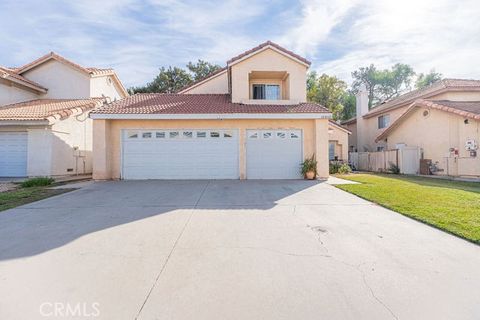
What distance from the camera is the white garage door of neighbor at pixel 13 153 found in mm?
13422

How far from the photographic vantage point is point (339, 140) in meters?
22.5

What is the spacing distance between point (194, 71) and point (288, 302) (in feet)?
107

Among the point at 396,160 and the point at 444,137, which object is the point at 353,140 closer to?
the point at 396,160

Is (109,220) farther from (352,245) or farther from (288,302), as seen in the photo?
(352,245)

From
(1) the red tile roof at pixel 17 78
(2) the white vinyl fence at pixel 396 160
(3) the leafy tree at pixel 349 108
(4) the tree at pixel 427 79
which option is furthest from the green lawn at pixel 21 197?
(4) the tree at pixel 427 79

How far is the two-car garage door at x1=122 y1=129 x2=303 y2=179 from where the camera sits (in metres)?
12.9

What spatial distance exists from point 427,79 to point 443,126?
110ft

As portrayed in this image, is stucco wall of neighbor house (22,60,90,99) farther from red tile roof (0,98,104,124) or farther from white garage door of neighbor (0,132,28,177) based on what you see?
white garage door of neighbor (0,132,28,177)

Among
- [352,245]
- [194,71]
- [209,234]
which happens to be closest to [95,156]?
[209,234]

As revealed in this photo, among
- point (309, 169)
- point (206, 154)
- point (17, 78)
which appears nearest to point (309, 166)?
point (309, 169)

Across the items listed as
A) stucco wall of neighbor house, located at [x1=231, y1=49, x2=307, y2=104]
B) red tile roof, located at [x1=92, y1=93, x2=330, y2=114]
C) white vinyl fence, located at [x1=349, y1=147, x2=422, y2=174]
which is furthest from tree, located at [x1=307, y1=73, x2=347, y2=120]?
red tile roof, located at [x1=92, y1=93, x2=330, y2=114]

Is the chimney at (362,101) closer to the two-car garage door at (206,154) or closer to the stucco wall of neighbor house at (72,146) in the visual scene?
the two-car garage door at (206,154)

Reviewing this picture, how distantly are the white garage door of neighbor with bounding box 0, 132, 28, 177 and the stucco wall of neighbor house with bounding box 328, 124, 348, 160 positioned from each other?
812 inches

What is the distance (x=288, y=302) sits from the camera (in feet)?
8.67
